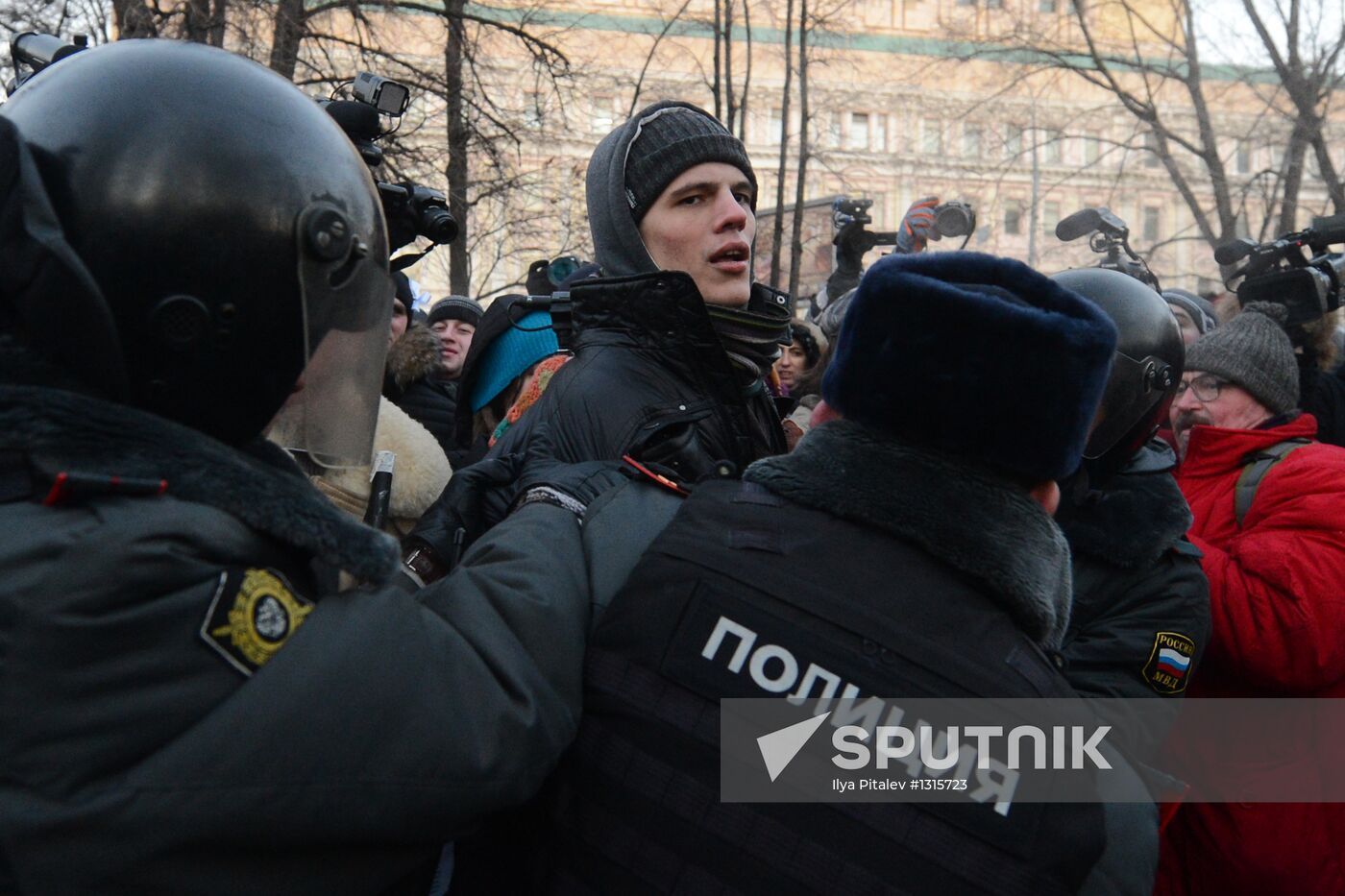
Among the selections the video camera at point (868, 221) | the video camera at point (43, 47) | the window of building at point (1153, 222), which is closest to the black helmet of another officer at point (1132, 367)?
the video camera at point (43, 47)

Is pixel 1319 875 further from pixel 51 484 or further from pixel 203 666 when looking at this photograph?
pixel 51 484

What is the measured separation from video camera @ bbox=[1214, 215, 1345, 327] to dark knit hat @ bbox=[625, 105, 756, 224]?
215cm

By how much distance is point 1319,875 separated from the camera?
2.56 m

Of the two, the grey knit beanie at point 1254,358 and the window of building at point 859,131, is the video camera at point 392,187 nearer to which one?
the grey knit beanie at point 1254,358

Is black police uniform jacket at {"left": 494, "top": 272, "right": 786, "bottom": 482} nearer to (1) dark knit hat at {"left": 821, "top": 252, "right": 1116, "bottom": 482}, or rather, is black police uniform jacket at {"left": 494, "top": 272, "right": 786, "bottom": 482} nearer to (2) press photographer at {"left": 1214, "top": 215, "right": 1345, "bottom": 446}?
(1) dark knit hat at {"left": 821, "top": 252, "right": 1116, "bottom": 482}

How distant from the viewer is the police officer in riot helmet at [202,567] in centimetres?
101

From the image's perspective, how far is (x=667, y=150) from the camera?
2.34 metres

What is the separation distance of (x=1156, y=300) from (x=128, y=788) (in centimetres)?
237

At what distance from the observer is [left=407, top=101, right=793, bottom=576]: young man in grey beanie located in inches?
79.3

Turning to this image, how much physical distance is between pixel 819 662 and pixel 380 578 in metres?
0.49

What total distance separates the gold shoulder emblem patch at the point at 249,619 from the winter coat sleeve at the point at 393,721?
0.05ft

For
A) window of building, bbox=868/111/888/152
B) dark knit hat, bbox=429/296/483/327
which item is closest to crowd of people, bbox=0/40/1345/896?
dark knit hat, bbox=429/296/483/327

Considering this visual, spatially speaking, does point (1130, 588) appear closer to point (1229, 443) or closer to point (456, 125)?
point (1229, 443)

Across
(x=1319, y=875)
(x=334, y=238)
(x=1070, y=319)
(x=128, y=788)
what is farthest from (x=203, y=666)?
(x=1319, y=875)
